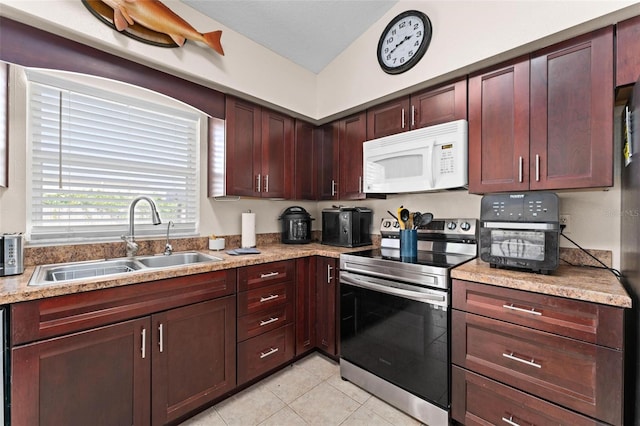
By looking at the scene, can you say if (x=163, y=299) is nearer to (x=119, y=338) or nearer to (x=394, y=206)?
(x=119, y=338)

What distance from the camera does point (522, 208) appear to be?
4.88 ft

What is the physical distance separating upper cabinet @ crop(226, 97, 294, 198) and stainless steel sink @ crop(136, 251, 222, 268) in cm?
53

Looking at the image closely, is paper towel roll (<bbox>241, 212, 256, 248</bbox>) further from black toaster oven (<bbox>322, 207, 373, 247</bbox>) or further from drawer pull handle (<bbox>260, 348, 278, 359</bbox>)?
drawer pull handle (<bbox>260, 348, 278, 359</bbox>)

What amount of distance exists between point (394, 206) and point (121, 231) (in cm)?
217

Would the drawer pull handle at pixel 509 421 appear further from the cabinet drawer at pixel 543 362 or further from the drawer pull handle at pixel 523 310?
the drawer pull handle at pixel 523 310

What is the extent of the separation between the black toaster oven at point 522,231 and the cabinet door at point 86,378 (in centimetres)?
194

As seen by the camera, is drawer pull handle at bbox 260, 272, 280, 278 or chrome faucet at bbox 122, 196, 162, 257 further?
drawer pull handle at bbox 260, 272, 280, 278

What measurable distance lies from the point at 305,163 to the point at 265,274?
1215 mm

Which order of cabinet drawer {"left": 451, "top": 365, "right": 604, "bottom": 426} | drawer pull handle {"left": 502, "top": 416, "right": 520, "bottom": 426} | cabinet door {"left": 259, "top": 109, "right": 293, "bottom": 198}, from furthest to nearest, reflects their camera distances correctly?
cabinet door {"left": 259, "top": 109, "right": 293, "bottom": 198}
drawer pull handle {"left": 502, "top": 416, "right": 520, "bottom": 426}
cabinet drawer {"left": 451, "top": 365, "right": 604, "bottom": 426}

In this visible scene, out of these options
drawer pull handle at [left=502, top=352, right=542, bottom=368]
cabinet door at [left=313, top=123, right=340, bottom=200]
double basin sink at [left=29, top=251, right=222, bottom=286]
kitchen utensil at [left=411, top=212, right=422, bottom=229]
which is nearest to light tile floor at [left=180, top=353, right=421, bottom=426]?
drawer pull handle at [left=502, top=352, right=542, bottom=368]

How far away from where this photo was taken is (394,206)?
2541 millimetres

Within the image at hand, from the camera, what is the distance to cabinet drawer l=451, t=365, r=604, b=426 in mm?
1243

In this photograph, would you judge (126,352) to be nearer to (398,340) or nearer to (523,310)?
(398,340)

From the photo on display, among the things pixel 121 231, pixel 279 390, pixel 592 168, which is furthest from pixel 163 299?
pixel 592 168
